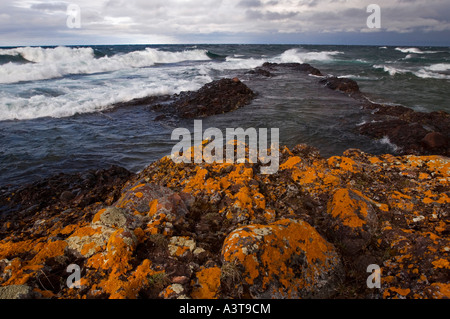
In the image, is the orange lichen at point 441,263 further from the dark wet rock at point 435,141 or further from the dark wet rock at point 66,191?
the dark wet rock at point 435,141

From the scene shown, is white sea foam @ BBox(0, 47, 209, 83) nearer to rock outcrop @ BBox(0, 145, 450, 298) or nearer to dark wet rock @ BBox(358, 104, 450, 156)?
rock outcrop @ BBox(0, 145, 450, 298)

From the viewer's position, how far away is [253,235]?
2.71 meters

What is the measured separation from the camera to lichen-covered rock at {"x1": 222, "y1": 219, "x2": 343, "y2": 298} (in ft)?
8.08

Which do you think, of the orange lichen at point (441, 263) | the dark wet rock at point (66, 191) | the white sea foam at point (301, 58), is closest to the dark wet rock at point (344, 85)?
the dark wet rock at point (66, 191)

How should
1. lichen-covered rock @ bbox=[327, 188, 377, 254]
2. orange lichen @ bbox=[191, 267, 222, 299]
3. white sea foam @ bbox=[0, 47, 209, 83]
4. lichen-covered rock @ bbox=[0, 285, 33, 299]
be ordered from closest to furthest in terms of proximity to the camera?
lichen-covered rock @ bbox=[0, 285, 33, 299]
orange lichen @ bbox=[191, 267, 222, 299]
lichen-covered rock @ bbox=[327, 188, 377, 254]
white sea foam @ bbox=[0, 47, 209, 83]

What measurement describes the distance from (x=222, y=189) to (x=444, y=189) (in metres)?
3.18

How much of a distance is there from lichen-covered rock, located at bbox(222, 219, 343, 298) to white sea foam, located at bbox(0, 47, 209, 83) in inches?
1076

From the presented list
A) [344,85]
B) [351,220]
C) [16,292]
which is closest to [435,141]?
[351,220]

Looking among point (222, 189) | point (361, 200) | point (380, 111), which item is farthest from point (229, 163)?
point (380, 111)

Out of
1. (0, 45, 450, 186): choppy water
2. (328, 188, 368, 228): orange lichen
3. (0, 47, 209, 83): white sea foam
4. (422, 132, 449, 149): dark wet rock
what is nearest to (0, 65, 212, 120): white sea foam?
(0, 45, 450, 186): choppy water

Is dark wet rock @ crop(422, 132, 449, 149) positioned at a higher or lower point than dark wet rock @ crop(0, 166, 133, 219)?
higher

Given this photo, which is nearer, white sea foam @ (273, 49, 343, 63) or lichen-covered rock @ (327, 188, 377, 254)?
lichen-covered rock @ (327, 188, 377, 254)

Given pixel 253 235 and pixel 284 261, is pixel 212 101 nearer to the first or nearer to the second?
pixel 253 235

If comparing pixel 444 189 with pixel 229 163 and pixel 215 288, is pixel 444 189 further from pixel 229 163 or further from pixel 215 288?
pixel 215 288
